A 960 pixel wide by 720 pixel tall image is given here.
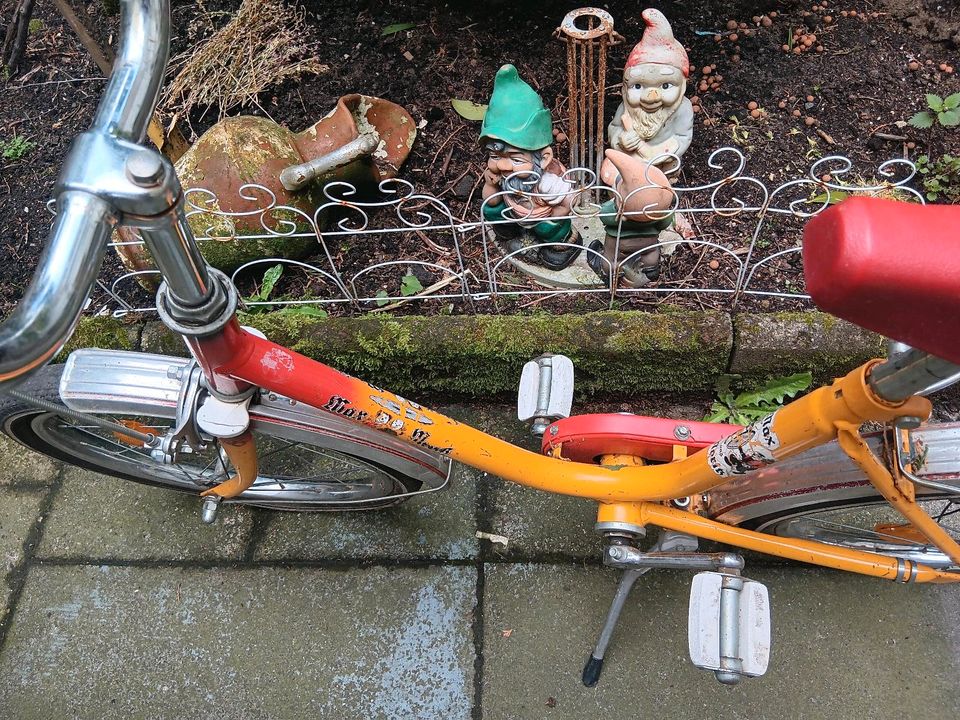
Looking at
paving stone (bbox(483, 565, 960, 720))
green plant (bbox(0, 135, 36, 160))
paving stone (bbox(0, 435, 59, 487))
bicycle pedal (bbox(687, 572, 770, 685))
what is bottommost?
paving stone (bbox(483, 565, 960, 720))

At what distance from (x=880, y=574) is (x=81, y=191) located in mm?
1888

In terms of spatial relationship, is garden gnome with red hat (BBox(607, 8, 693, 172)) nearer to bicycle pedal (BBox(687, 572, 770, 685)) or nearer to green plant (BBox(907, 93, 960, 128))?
green plant (BBox(907, 93, 960, 128))

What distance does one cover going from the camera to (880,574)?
5.94ft

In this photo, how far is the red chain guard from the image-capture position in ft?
5.98

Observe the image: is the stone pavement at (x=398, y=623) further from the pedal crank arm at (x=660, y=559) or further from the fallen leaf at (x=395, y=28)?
the fallen leaf at (x=395, y=28)

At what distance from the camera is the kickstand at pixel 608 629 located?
199 centimetres

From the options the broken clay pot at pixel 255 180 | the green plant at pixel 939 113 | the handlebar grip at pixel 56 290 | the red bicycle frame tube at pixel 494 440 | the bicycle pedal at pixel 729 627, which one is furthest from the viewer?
the green plant at pixel 939 113

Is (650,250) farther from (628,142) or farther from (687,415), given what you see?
(687,415)

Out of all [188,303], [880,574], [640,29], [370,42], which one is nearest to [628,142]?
[640,29]

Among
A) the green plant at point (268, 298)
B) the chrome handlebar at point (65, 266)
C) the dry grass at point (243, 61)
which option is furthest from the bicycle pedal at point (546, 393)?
the dry grass at point (243, 61)

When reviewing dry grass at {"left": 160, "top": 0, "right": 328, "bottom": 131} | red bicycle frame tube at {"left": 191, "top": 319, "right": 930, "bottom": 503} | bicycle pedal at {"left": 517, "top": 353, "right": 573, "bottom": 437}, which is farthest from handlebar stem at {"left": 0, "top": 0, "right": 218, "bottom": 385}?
dry grass at {"left": 160, "top": 0, "right": 328, "bottom": 131}

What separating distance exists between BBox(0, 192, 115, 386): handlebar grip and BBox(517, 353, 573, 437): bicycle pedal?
1201mm

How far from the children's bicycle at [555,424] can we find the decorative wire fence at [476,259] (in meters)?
0.61

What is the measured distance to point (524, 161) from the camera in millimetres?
2420
